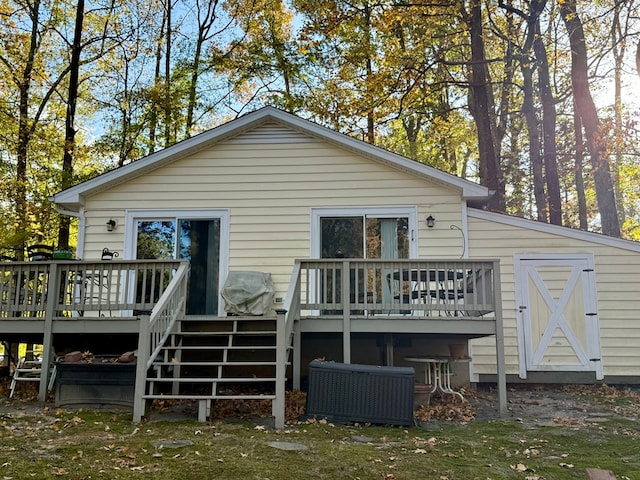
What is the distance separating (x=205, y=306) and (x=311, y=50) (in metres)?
13.2

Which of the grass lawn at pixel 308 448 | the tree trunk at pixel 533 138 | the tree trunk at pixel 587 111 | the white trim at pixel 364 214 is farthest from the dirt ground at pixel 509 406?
the tree trunk at pixel 533 138

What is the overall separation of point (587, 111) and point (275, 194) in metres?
11.1

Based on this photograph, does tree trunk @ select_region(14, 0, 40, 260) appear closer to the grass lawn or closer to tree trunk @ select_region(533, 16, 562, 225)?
the grass lawn

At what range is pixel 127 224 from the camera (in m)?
9.29

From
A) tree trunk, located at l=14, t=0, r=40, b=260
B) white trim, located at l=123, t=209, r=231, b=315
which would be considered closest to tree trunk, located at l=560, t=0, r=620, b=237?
white trim, located at l=123, t=209, r=231, b=315

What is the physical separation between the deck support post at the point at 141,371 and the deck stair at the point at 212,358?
0.25 feet

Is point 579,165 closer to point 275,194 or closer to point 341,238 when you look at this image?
point 341,238

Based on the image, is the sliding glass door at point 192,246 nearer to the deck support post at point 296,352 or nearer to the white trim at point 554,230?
the deck support post at point 296,352

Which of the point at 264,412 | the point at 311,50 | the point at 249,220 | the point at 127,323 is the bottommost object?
the point at 264,412

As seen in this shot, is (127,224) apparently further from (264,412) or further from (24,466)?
(24,466)

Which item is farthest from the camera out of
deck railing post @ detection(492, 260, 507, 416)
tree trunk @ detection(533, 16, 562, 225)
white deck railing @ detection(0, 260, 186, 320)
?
tree trunk @ detection(533, 16, 562, 225)

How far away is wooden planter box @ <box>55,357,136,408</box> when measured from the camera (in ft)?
21.7

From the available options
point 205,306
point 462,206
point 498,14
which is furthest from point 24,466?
point 498,14

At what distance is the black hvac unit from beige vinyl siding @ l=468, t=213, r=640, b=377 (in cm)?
320
